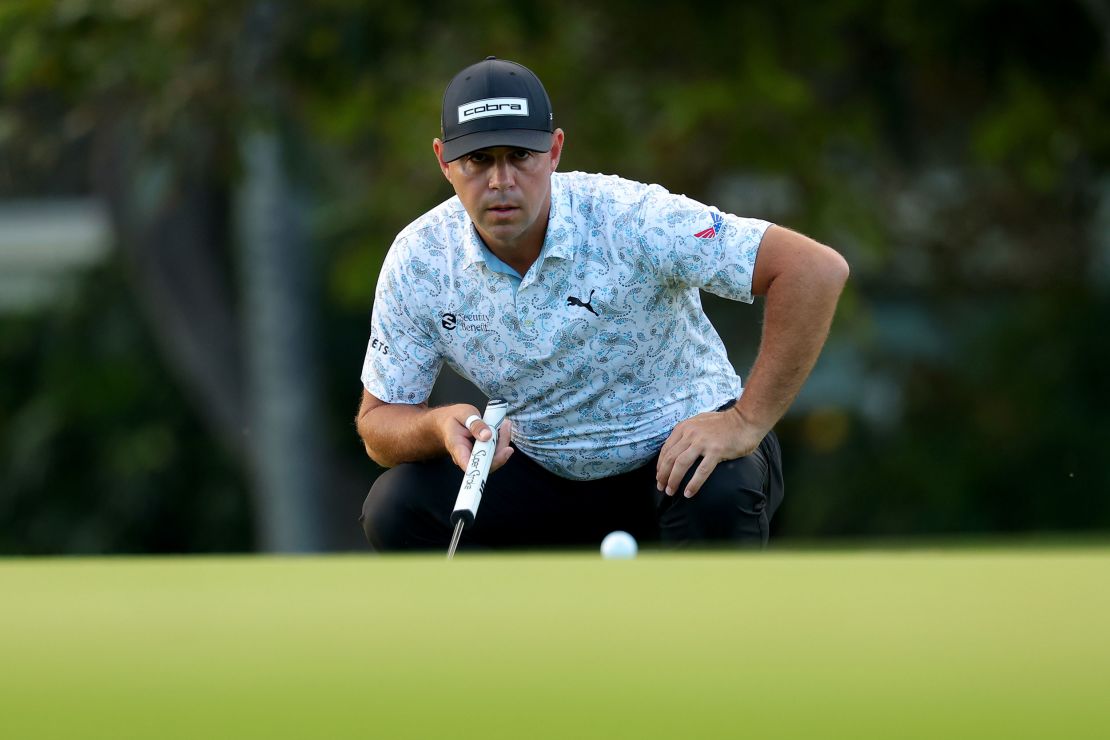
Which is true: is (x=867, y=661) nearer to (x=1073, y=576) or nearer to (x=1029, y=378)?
(x=1073, y=576)

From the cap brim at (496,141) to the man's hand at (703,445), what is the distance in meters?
0.93

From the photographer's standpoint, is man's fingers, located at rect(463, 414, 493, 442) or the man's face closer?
man's fingers, located at rect(463, 414, 493, 442)

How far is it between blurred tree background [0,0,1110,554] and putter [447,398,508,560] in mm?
5821

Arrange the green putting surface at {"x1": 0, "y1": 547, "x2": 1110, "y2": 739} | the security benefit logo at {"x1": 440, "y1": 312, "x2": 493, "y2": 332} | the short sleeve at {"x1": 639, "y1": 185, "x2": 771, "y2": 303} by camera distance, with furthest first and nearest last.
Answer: the security benefit logo at {"x1": 440, "y1": 312, "x2": 493, "y2": 332} < the short sleeve at {"x1": 639, "y1": 185, "x2": 771, "y2": 303} < the green putting surface at {"x1": 0, "y1": 547, "x2": 1110, "y2": 739}

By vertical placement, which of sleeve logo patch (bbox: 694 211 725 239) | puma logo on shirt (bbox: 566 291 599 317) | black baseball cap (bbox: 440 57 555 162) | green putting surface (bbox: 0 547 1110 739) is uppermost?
black baseball cap (bbox: 440 57 555 162)

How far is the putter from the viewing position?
16.3ft

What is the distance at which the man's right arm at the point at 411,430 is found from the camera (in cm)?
525

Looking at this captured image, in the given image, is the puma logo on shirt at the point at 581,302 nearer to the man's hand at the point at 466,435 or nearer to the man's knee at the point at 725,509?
the man's hand at the point at 466,435

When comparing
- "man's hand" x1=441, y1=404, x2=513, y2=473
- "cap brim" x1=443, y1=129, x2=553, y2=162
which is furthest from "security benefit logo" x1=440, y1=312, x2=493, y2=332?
"cap brim" x1=443, y1=129, x2=553, y2=162

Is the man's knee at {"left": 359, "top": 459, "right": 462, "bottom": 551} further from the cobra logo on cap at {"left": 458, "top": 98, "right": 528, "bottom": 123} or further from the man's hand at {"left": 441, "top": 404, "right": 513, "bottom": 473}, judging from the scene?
the cobra logo on cap at {"left": 458, "top": 98, "right": 528, "bottom": 123}

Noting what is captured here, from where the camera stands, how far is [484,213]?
17.4ft

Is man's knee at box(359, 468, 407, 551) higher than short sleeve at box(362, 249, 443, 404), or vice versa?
short sleeve at box(362, 249, 443, 404)

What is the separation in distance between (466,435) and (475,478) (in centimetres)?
24

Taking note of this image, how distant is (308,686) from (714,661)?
651 millimetres
